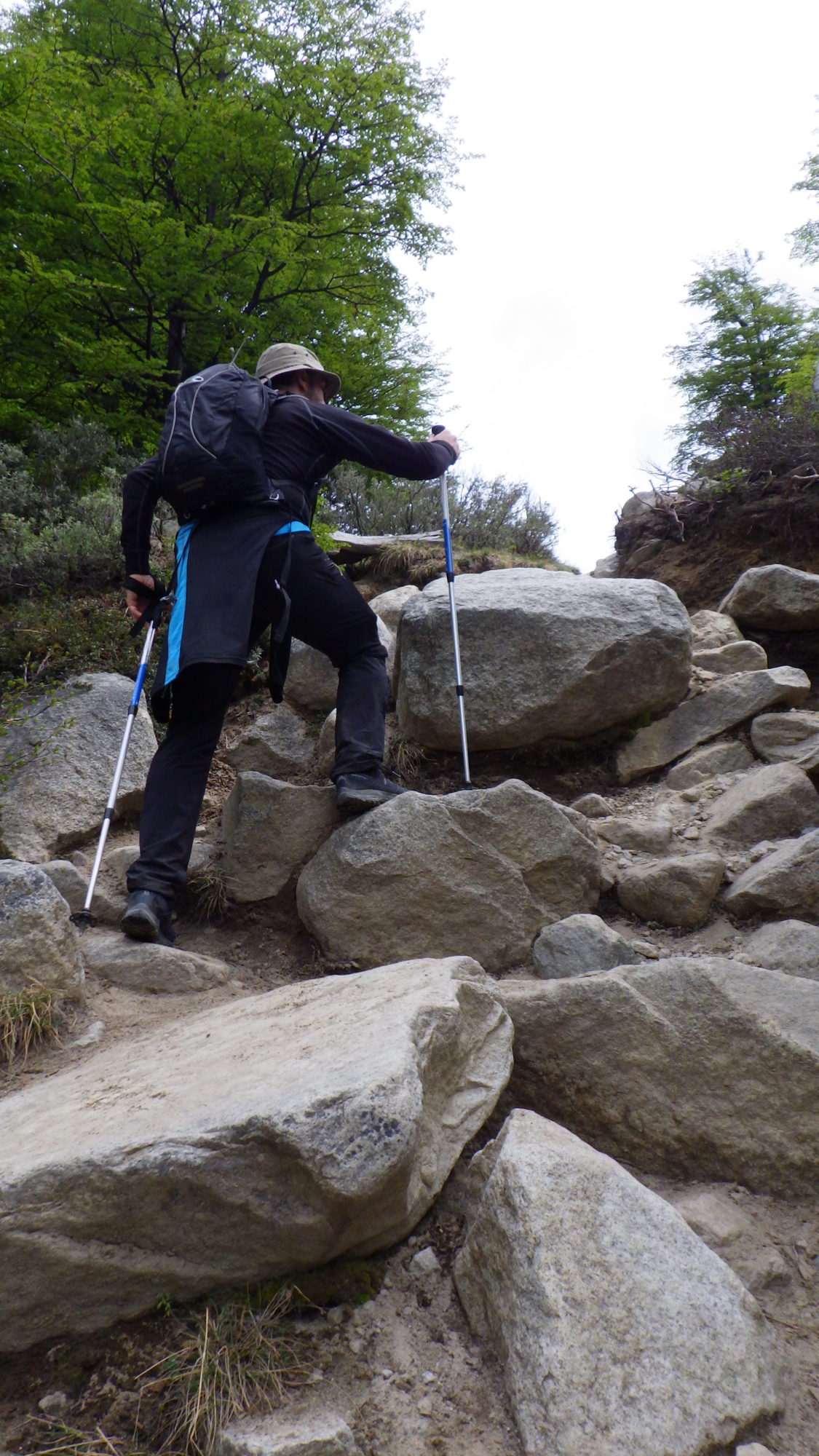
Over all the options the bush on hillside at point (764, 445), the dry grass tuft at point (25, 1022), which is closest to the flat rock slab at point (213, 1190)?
the dry grass tuft at point (25, 1022)

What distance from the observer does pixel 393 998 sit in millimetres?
2760

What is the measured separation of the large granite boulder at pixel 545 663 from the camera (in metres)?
5.52

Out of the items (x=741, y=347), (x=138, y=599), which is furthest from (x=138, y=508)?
(x=741, y=347)

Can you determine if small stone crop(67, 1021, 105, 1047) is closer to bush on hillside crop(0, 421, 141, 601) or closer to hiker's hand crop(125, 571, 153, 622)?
hiker's hand crop(125, 571, 153, 622)

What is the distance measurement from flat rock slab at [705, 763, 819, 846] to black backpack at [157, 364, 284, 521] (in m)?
2.87

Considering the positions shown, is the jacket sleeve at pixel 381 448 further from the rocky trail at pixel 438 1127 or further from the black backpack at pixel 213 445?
the rocky trail at pixel 438 1127

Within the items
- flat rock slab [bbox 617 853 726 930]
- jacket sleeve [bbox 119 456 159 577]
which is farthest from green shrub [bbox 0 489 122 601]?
flat rock slab [bbox 617 853 726 930]

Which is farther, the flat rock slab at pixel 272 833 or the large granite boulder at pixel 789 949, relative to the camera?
the flat rock slab at pixel 272 833

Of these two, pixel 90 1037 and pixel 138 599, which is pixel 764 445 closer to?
pixel 138 599

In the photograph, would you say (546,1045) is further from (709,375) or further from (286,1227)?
(709,375)

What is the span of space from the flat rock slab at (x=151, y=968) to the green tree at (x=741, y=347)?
47.7ft

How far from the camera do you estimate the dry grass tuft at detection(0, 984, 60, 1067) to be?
127 inches

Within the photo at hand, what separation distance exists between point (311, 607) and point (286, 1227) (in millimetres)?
2976

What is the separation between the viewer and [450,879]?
4.12 m
